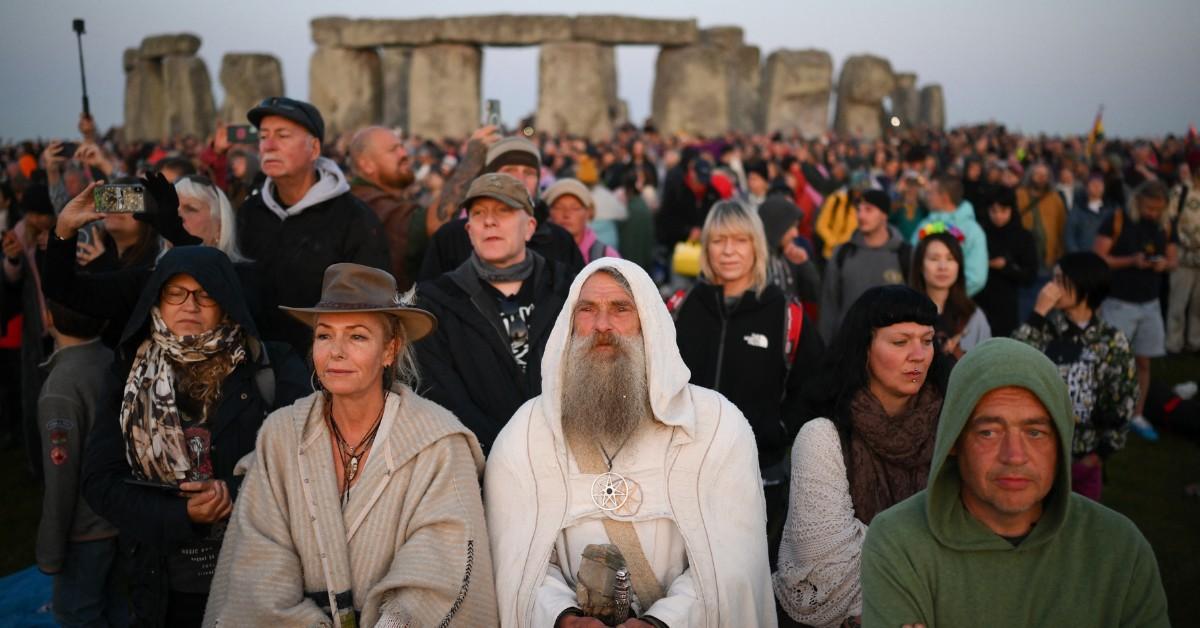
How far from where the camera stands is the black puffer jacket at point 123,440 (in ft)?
10.9

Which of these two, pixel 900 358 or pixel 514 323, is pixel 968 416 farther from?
pixel 514 323

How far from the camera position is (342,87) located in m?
27.8

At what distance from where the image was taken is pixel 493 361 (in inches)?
159

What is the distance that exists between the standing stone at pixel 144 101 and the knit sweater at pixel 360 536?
30.8 meters

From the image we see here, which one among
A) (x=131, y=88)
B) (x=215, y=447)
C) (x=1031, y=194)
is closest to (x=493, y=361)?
(x=215, y=447)

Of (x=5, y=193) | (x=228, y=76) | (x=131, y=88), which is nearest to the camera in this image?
(x=5, y=193)

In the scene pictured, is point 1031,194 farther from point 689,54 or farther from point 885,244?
point 689,54

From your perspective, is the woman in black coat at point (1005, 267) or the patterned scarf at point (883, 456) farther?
the woman in black coat at point (1005, 267)

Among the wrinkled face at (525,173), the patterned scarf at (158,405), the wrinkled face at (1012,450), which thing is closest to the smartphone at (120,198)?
the patterned scarf at (158,405)

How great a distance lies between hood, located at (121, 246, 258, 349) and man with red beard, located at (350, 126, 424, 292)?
250cm

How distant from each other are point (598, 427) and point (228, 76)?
97.4 feet

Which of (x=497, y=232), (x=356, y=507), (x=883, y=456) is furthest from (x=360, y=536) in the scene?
(x=883, y=456)

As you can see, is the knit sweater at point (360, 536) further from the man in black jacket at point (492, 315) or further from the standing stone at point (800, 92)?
the standing stone at point (800, 92)

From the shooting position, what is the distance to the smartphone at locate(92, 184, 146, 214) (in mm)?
3869
